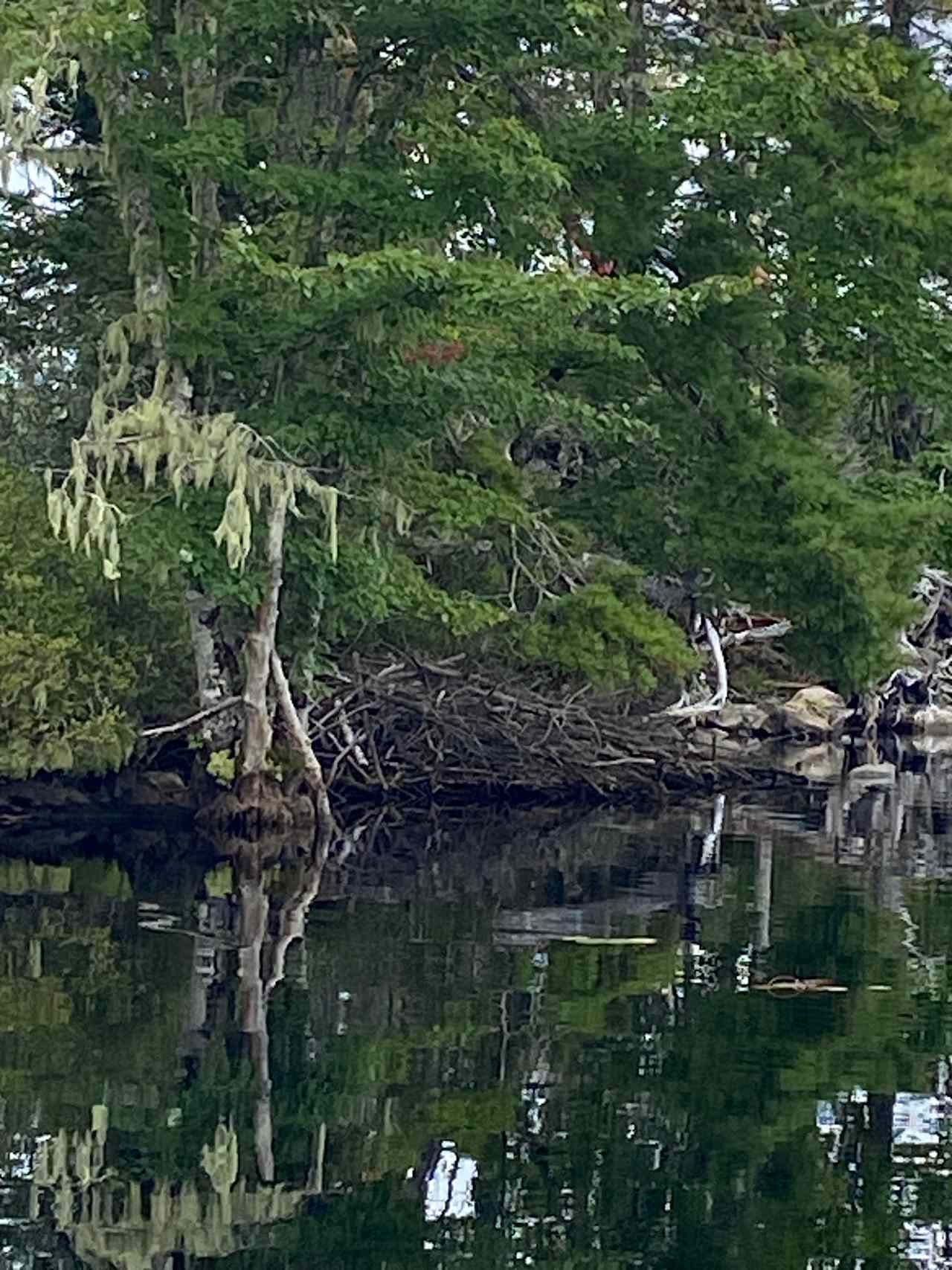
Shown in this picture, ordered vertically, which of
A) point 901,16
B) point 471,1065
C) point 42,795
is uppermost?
point 901,16

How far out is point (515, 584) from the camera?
2212cm

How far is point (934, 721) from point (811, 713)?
8.38ft

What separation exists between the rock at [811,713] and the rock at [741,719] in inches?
11.9

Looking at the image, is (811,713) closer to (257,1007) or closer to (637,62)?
(637,62)

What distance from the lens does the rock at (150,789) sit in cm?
2230

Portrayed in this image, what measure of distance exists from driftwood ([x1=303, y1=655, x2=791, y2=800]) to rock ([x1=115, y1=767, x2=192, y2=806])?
1.29 metres

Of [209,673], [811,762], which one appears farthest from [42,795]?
[811,762]

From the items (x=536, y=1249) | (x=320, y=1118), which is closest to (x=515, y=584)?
(x=320, y=1118)

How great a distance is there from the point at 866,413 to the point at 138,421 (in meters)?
11.3

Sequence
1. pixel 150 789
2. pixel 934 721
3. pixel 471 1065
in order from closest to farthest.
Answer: pixel 471 1065
pixel 150 789
pixel 934 721

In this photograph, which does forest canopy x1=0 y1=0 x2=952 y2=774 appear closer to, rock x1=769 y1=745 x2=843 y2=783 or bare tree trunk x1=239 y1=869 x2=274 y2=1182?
bare tree trunk x1=239 y1=869 x2=274 y2=1182

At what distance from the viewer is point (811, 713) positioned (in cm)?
2989

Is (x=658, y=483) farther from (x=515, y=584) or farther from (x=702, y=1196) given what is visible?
(x=702, y=1196)

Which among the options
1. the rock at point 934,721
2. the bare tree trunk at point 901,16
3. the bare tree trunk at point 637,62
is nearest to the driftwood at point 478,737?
the bare tree trunk at point 637,62
